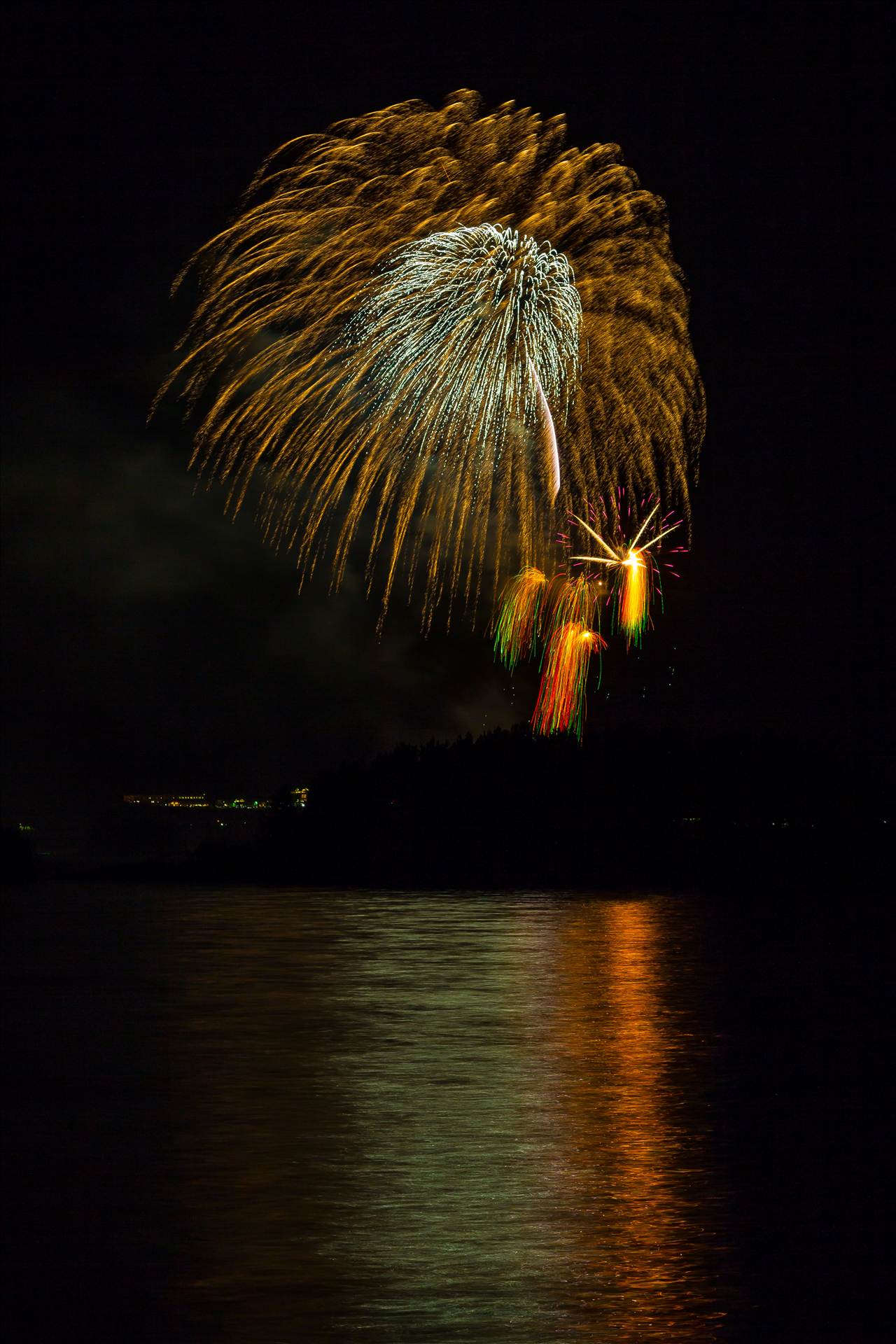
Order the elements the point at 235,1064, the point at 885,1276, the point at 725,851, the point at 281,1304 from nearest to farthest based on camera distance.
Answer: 1. the point at 281,1304
2. the point at 885,1276
3. the point at 235,1064
4. the point at 725,851

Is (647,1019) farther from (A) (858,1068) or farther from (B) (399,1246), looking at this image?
(B) (399,1246)

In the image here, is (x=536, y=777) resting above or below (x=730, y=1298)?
above

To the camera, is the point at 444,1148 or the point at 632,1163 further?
the point at 444,1148

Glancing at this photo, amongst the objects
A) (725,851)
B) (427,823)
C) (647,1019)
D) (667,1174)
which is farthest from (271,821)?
(667,1174)

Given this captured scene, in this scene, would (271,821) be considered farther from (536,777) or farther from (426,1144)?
(426,1144)

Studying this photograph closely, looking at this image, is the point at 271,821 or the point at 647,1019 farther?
the point at 271,821

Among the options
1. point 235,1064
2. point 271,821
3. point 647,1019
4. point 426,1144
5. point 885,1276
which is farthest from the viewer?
point 271,821
